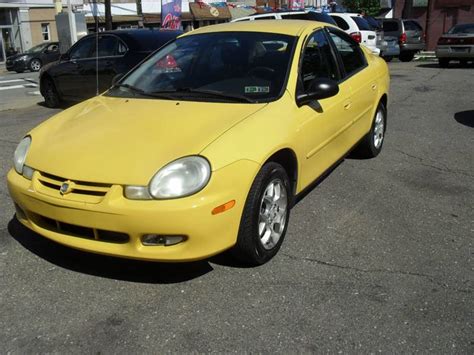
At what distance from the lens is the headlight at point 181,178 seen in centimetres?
290

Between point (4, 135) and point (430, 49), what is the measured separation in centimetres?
3097

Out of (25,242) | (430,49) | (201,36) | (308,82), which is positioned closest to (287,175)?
(308,82)

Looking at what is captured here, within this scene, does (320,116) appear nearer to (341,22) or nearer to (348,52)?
(348,52)

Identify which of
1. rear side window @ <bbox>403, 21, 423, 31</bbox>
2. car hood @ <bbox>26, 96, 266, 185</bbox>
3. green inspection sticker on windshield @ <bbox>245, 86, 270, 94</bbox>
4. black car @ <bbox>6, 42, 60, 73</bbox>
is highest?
green inspection sticker on windshield @ <bbox>245, 86, 270, 94</bbox>

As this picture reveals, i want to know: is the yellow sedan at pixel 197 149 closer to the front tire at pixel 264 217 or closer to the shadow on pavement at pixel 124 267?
the front tire at pixel 264 217

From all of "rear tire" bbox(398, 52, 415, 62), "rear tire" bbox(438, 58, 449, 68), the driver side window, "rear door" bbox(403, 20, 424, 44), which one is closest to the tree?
"rear door" bbox(403, 20, 424, 44)

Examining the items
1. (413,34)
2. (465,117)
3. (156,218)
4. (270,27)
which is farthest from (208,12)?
(156,218)

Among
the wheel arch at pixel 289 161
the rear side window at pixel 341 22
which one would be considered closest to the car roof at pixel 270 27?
the wheel arch at pixel 289 161

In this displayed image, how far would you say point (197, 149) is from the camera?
3.04 m

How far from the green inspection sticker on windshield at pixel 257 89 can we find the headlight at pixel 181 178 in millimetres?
999

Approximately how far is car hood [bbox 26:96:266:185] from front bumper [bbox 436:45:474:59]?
50.8ft

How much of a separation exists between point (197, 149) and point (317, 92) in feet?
4.07

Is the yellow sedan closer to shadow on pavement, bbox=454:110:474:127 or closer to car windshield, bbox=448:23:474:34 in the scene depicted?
shadow on pavement, bbox=454:110:474:127

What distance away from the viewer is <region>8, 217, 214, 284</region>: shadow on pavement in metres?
3.37
